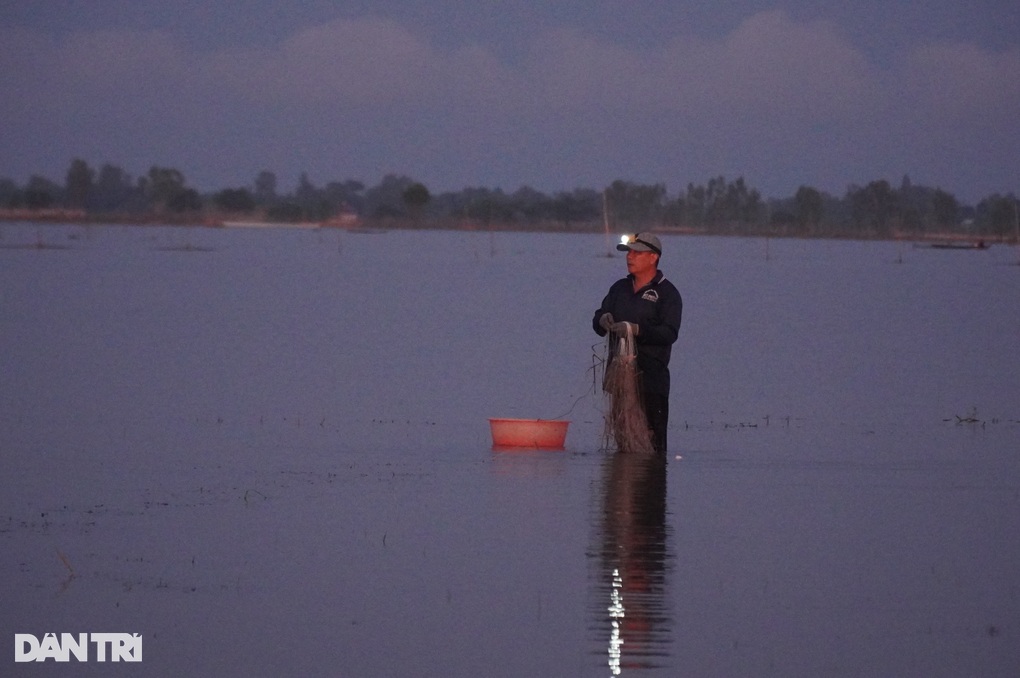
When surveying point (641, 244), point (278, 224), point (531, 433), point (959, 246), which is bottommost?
point (959, 246)

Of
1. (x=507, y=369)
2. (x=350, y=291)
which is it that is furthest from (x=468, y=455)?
(x=350, y=291)

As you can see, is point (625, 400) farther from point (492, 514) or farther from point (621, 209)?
point (621, 209)

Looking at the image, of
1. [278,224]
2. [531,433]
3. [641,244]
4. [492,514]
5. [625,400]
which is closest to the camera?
[492,514]

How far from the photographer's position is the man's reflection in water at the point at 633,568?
664 centimetres

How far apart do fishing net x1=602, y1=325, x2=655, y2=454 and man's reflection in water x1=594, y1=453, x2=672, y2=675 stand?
1.17ft

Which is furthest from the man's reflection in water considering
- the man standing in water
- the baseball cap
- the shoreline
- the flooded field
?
the shoreline

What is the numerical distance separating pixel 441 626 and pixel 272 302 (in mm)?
29615

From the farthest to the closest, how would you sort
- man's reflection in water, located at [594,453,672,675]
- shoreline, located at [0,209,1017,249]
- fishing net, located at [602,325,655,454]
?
shoreline, located at [0,209,1017,249] → fishing net, located at [602,325,655,454] → man's reflection in water, located at [594,453,672,675]

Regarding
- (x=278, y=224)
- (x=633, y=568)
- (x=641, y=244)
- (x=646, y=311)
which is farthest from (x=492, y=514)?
(x=278, y=224)

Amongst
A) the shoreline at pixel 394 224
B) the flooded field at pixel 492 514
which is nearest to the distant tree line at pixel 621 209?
the shoreline at pixel 394 224

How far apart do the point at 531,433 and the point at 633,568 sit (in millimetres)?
4047

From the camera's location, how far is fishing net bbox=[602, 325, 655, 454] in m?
10.8

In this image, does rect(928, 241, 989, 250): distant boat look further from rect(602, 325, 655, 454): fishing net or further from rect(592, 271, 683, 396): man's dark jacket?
rect(592, 271, 683, 396): man's dark jacket

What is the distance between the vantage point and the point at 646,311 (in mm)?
10734
